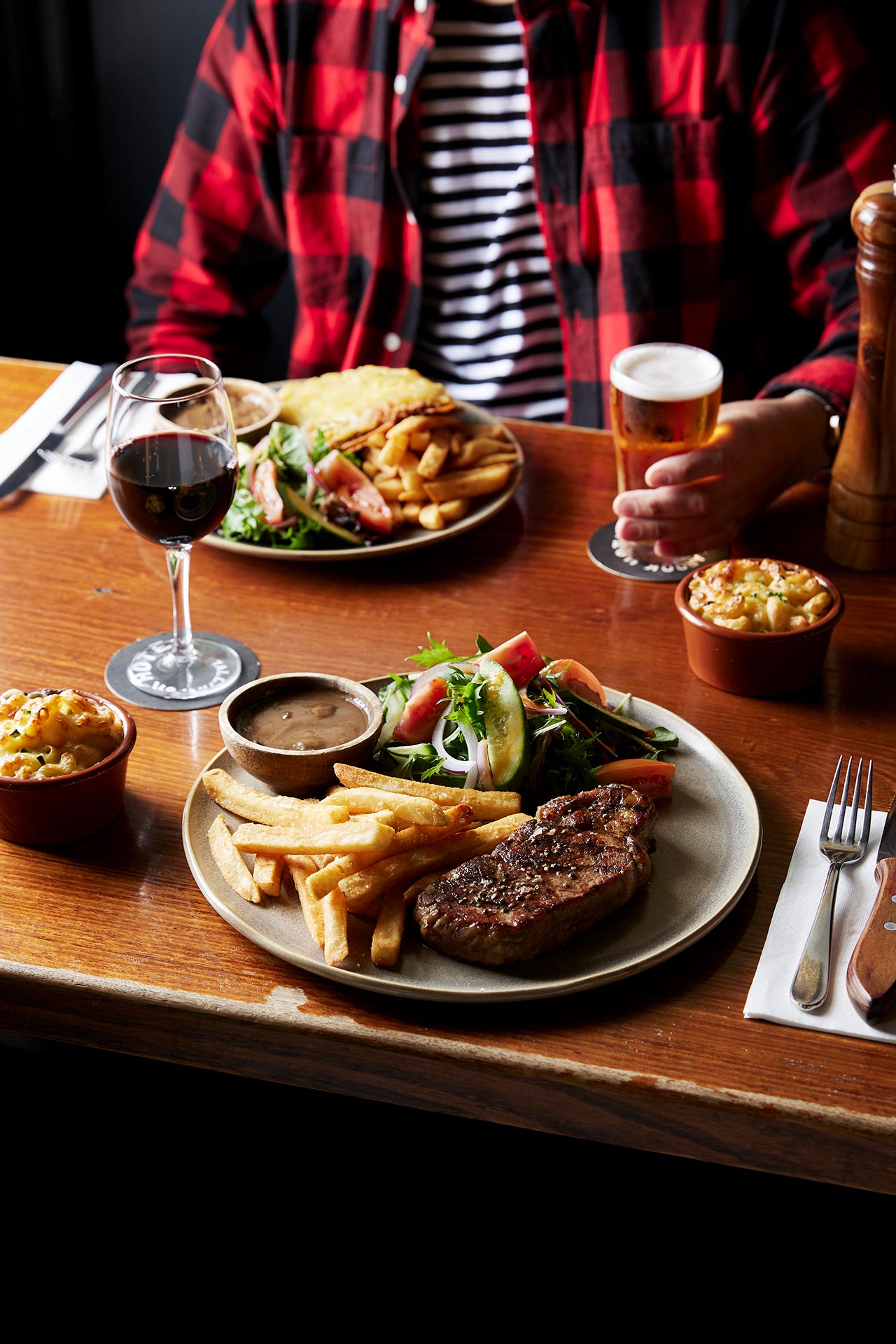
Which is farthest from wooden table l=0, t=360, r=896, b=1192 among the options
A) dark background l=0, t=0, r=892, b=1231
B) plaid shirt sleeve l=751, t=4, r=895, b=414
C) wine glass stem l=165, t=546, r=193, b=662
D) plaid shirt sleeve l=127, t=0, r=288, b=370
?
plaid shirt sleeve l=127, t=0, r=288, b=370

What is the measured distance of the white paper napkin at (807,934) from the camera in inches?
43.9

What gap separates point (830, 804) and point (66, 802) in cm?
82

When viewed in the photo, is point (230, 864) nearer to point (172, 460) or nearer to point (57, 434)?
point (172, 460)

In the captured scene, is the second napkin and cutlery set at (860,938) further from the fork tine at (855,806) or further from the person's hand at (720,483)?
the person's hand at (720,483)

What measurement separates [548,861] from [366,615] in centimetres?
69

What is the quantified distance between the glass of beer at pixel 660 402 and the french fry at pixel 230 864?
90 centimetres

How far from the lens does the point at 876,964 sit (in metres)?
1.13

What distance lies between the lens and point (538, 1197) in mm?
1881

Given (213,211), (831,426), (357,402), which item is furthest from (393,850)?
(213,211)

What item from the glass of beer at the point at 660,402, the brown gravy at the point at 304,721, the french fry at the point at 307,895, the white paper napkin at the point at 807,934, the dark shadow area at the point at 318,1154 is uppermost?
the glass of beer at the point at 660,402

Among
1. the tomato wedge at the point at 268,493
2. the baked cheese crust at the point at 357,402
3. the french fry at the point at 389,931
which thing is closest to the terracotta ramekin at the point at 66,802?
the french fry at the point at 389,931

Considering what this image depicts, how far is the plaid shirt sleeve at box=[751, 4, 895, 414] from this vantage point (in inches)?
102

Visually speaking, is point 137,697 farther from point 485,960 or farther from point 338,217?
point 338,217

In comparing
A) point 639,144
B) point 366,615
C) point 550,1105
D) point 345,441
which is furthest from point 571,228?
point 550,1105
